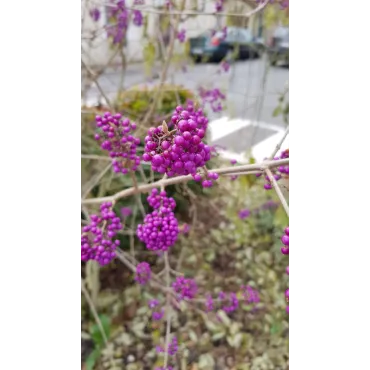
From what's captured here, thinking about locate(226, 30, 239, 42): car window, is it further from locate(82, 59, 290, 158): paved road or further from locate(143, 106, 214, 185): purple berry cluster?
locate(143, 106, 214, 185): purple berry cluster

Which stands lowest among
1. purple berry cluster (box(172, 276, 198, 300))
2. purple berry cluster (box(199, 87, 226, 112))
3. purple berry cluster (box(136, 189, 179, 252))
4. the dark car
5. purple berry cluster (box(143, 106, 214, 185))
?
purple berry cluster (box(172, 276, 198, 300))

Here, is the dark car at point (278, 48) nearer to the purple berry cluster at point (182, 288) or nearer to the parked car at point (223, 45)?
the parked car at point (223, 45)

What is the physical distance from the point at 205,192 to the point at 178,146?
2.25 ft

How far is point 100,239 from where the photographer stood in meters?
0.64

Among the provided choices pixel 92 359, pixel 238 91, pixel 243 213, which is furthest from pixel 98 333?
pixel 238 91

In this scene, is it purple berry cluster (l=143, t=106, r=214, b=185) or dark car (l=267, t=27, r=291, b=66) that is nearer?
purple berry cluster (l=143, t=106, r=214, b=185)

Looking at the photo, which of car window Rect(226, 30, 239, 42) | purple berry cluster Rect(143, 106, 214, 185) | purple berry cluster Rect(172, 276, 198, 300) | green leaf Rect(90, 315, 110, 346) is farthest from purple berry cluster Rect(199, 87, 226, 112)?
purple berry cluster Rect(143, 106, 214, 185)

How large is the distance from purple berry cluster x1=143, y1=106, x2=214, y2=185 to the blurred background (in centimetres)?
65

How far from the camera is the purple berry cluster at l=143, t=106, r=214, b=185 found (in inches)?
14.7

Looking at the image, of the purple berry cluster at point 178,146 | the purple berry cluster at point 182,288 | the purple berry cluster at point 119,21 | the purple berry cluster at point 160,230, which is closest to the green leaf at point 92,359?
the purple berry cluster at point 182,288

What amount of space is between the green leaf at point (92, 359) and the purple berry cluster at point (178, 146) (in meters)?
1.06
